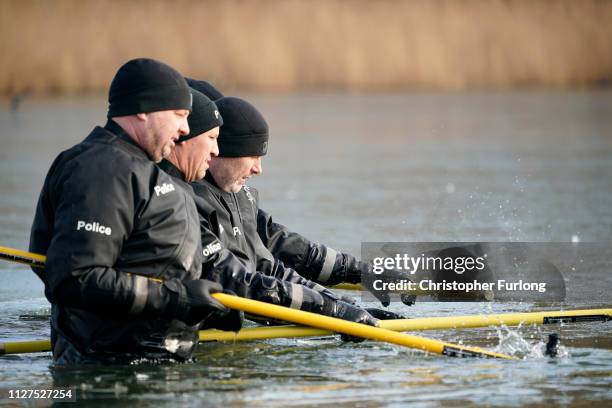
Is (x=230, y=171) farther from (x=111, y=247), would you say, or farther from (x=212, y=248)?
(x=111, y=247)

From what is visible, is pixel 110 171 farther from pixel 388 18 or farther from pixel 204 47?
pixel 388 18

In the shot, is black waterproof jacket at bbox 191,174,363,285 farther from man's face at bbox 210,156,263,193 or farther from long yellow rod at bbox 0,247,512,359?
long yellow rod at bbox 0,247,512,359

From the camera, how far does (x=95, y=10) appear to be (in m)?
45.8

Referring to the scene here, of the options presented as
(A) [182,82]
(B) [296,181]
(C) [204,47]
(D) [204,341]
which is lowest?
(D) [204,341]

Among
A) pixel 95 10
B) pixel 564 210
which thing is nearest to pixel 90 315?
pixel 564 210

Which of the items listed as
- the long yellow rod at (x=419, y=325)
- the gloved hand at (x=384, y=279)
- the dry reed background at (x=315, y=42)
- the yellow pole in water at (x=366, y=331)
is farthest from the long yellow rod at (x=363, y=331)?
the dry reed background at (x=315, y=42)

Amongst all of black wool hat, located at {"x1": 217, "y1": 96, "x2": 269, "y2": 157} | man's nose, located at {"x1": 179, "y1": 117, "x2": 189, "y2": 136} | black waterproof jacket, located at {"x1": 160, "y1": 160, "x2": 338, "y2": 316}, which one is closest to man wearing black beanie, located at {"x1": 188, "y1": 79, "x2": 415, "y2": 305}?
black wool hat, located at {"x1": 217, "y1": 96, "x2": 269, "y2": 157}

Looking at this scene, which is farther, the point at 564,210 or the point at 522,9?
the point at 522,9

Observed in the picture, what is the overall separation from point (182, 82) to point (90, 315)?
1.21 metres

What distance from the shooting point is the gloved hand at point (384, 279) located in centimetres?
866

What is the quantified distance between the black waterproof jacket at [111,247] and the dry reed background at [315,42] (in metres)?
32.2

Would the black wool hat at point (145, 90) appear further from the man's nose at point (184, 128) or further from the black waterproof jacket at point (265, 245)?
the black waterproof jacket at point (265, 245)

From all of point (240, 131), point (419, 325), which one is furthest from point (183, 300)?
point (240, 131)

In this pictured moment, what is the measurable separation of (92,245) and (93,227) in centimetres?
8
